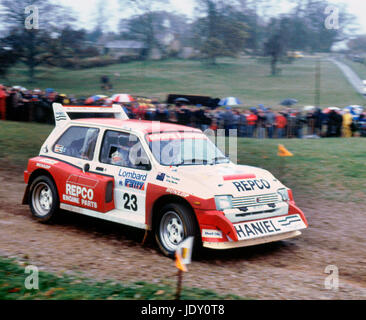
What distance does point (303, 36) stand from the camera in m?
31.8

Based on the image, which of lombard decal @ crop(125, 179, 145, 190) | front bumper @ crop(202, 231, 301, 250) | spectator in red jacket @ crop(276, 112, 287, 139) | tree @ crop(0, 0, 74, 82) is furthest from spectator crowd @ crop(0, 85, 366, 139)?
front bumper @ crop(202, 231, 301, 250)

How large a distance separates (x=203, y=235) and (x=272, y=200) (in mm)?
1275

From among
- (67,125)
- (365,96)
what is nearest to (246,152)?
(67,125)

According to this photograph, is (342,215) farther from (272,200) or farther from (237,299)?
(237,299)

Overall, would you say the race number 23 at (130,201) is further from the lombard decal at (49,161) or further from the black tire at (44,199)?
the lombard decal at (49,161)

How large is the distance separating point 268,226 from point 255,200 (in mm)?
412

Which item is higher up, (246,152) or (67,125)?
(67,125)

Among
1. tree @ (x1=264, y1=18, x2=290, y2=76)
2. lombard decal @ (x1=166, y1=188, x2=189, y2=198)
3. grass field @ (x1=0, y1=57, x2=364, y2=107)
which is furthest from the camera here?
tree @ (x1=264, y1=18, x2=290, y2=76)

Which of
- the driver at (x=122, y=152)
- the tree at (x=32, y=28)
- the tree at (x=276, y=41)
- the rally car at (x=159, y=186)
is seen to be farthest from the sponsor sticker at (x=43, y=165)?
the tree at (x=276, y=41)

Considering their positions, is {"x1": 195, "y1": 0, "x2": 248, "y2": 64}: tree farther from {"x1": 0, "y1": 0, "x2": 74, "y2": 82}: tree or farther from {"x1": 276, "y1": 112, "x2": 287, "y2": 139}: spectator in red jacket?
{"x1": 276, "y1": 112, "x2": 287, "y2": 139}: spectator in red jacket

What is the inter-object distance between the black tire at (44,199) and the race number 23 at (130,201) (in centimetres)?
152

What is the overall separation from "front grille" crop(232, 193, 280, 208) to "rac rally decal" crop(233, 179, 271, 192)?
0.13 m

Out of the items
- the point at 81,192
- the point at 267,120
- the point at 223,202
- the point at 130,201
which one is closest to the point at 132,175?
the point at 130,201

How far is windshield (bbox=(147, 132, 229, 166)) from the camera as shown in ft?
24.3
